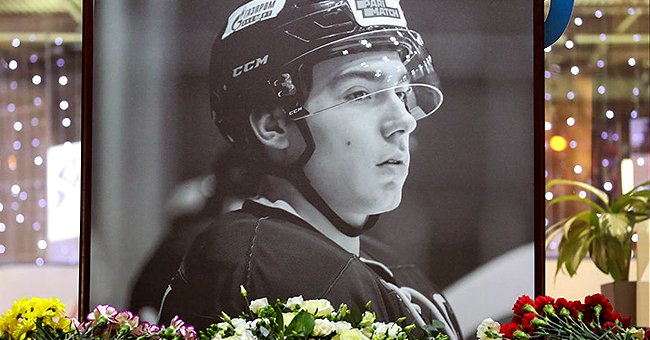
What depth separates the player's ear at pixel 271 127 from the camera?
49.7 inches

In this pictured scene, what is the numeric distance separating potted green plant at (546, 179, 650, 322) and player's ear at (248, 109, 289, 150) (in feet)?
3.13

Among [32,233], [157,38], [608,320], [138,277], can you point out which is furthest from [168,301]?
[32,233]

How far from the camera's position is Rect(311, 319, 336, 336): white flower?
98 centimetres

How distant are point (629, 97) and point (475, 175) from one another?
3.33ft

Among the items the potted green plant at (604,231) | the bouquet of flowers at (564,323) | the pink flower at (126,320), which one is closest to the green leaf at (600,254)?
the potted green plant at (604,231)

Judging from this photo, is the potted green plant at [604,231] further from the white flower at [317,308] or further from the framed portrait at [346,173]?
the white flower at [317,308]

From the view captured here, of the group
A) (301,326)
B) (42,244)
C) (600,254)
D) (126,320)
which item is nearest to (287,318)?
(301,326)

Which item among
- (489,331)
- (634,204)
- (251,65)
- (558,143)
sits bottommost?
(489,331)

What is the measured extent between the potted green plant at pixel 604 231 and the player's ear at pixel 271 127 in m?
0.95

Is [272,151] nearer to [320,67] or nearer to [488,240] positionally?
[320,67]

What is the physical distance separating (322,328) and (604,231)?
1.11 meters

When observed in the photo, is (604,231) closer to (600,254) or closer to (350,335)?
(600,254)

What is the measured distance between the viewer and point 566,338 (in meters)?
1.01

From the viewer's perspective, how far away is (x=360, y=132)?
127cm
